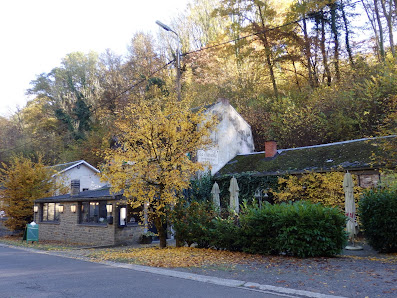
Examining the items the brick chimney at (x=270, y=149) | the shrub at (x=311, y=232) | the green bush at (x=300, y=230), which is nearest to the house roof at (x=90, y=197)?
the green bush at (x=300, y=230)

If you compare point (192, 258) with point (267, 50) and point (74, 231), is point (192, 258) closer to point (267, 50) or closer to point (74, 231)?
point (74, 231)

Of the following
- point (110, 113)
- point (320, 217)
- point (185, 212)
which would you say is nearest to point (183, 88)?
point (110, 113)

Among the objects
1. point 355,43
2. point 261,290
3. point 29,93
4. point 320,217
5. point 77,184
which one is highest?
point 29,93

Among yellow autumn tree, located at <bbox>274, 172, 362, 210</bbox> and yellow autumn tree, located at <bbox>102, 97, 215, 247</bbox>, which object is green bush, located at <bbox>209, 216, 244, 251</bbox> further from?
yellow autumn tree, located at <bbox>274, 172, 362, 210</bbox>

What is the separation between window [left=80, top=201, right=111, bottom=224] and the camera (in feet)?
65.1

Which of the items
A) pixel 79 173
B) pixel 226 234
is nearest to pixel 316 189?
pixel 226 234

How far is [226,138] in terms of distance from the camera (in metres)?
25.6

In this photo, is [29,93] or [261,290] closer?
[261,290]

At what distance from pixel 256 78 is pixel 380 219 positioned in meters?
21.9

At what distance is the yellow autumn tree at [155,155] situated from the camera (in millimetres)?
13016

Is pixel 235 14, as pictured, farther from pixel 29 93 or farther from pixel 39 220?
pixel 29 93

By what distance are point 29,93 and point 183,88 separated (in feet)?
82.0

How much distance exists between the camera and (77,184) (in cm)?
2314

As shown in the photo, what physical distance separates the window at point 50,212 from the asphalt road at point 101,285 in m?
14.3
